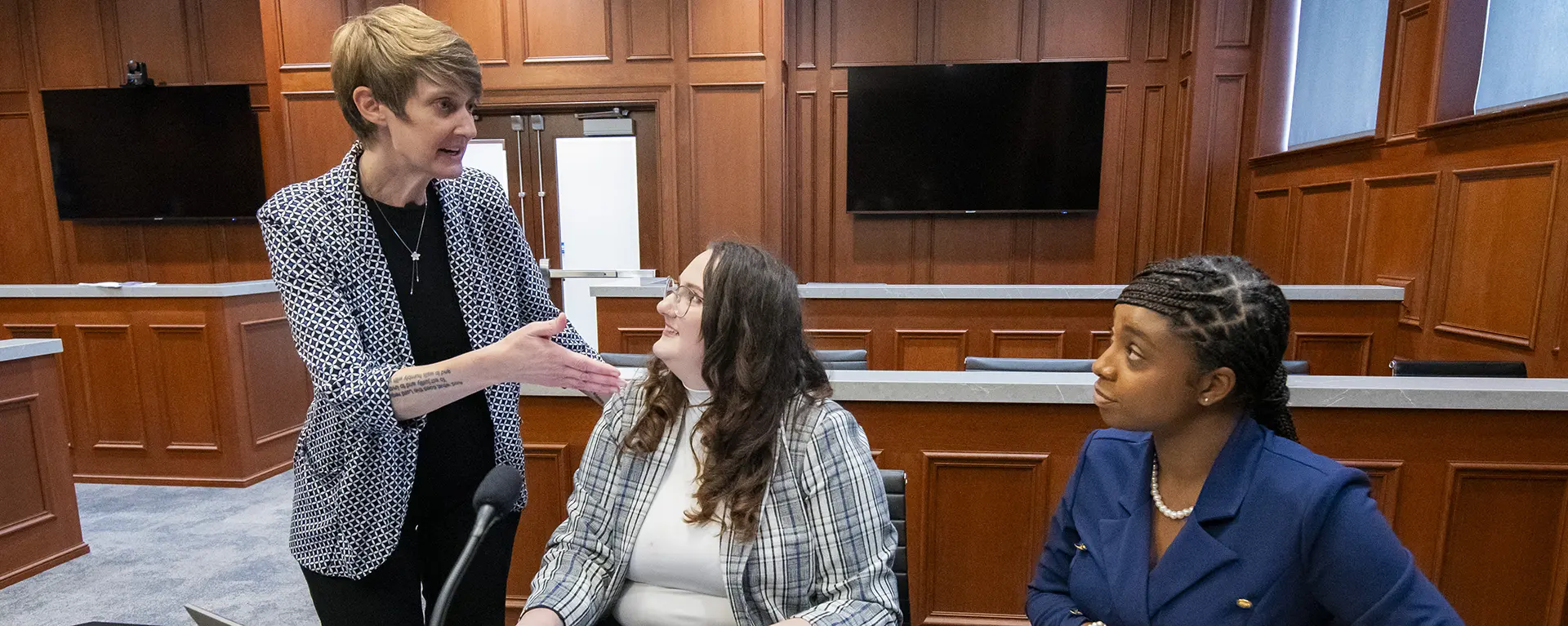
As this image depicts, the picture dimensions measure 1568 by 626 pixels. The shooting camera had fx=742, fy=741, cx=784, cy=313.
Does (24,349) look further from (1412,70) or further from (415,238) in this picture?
(1412,70)

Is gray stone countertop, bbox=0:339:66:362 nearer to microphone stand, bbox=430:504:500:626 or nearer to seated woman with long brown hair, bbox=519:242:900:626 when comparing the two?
seated woman with long brown hair, bbox=519:242:900:626

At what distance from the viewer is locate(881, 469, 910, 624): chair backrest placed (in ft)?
4.50

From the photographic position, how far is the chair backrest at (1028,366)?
2078 millimetres

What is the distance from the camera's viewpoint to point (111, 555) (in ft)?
9.69

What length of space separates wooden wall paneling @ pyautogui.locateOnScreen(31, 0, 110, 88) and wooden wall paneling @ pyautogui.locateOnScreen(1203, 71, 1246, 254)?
792cm

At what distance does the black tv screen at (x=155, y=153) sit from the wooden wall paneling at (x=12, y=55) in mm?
339

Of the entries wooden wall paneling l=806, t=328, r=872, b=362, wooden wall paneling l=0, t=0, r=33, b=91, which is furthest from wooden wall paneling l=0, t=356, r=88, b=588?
wooden wall paneling l=0, t=0, r=33, b=91

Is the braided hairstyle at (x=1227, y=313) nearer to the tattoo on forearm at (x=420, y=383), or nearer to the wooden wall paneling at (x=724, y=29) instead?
the tattoo on forearm at (x=420, y=383)

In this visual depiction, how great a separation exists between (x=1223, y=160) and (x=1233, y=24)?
90cm

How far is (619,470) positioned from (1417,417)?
1.88m

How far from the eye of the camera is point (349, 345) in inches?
41.3

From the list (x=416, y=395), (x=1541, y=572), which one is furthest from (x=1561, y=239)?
(x=416, y=395)

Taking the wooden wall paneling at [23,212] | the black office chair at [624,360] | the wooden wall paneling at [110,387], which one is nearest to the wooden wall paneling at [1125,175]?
the black office chair at [624,360]

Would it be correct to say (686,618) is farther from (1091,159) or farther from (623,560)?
(1091,159)
